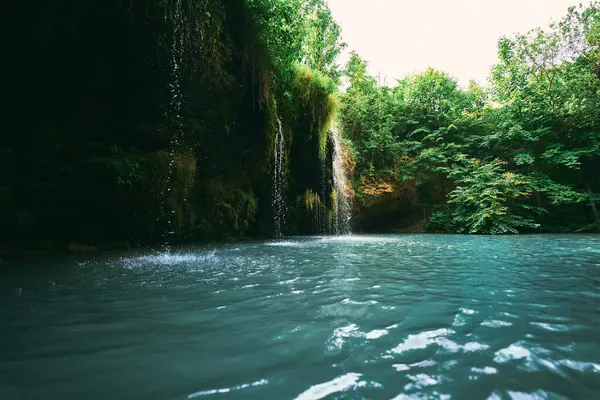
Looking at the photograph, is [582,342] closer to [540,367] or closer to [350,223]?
[540,367]

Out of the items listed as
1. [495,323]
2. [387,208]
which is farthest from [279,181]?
[495,323]

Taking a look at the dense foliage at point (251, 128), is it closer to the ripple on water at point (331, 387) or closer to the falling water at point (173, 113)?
the falling water at point (173, 113)

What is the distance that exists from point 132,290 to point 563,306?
14.2 feet

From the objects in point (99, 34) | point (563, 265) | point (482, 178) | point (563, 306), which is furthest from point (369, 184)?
point (563, 306)

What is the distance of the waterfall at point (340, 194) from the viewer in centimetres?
1572

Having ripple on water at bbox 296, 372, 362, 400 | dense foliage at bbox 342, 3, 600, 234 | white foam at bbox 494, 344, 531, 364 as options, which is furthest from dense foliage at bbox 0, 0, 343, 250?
dense foliage at bbox 342, 3, 600, 234

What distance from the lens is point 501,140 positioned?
61.1 feet

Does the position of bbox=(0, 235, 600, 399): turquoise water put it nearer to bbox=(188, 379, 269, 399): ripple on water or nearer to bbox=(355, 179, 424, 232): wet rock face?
bbox=(188, 379, 269, 399): ripple on water

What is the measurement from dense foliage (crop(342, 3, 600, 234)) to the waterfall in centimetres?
124

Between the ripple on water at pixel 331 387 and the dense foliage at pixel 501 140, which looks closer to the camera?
the ripple on water at pixel 331 387

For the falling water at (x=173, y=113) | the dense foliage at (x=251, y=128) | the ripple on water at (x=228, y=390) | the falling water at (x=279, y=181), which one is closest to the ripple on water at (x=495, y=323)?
the ripple on water at (x=228, y=390)

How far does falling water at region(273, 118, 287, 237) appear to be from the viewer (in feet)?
40.6

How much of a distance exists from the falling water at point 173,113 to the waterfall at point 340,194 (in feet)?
26.3

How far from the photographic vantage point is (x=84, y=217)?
8.31 m
